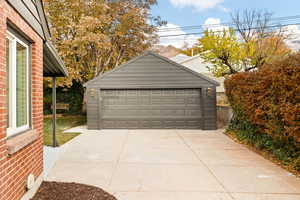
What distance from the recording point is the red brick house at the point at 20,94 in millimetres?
2385

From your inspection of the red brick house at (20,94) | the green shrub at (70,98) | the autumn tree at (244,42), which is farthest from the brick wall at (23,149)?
the green shrub at (70,98)

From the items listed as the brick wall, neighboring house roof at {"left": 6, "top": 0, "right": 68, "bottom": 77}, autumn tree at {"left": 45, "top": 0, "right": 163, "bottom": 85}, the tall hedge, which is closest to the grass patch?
the tall hedge

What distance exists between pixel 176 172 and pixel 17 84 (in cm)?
321

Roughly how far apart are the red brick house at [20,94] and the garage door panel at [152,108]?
6.53 metres

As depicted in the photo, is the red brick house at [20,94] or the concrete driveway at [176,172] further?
the concrete driveway at [176,172]

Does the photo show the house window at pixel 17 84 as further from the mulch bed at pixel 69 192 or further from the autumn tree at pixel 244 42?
the autumn tree at pixel 244 42

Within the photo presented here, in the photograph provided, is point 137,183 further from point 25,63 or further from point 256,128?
point 256,128

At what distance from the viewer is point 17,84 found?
306 cm

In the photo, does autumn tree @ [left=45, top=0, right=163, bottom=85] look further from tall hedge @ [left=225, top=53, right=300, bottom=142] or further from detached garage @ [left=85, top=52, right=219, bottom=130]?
tall hedge @ [left=225, top=53, right=300, bottom=142]

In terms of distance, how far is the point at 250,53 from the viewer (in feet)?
42.9

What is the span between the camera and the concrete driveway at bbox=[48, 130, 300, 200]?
3.45 metres

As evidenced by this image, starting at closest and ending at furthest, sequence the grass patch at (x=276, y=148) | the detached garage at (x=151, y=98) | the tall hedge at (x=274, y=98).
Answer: the tall hedge at (x=274, y=98) → the grass patch at (x=276, y=148) → the detached garage at (x=151, y=98)

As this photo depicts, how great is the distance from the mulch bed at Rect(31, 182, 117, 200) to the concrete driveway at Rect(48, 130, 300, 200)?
0.22 metres

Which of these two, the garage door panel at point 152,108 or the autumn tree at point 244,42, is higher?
the autumn tree at point 244,42
